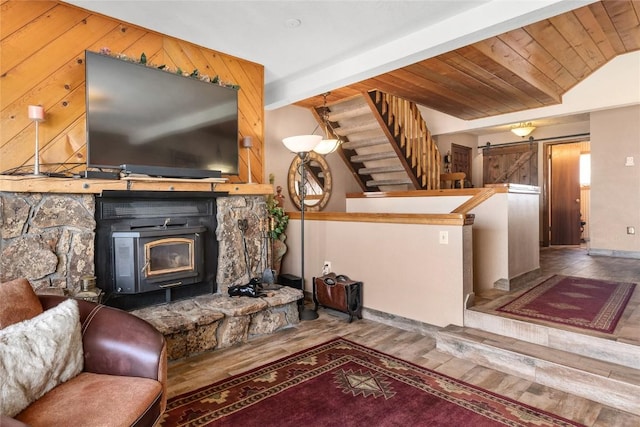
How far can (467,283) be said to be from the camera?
3.19m

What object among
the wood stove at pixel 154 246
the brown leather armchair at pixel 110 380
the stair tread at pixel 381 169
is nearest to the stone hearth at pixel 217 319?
the wood stove at pixel 154 246

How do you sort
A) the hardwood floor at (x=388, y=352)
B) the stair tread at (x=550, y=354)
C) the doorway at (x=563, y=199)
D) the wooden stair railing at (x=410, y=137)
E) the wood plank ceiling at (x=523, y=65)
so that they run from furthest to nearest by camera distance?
the doorway at (x=563, y=199)
the wooden stair railing at (x=410, y=137)
the wood plank ceiling at (x=523, y=65)
the stair tread at (x=550, y=354)
the hardwood floor at (x=388, y=352)

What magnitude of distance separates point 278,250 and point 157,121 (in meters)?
2.22

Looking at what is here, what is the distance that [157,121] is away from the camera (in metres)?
3.04

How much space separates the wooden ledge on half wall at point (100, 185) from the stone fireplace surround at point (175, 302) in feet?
0.28

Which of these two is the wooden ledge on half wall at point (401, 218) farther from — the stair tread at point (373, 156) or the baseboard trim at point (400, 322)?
the stair tread at point (373, 156)

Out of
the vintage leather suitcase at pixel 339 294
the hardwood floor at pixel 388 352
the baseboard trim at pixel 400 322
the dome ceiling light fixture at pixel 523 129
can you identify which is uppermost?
the dome ceiling light fixture at pixel 523 129

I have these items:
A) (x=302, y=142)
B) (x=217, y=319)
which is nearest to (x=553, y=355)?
(x=217, y=319)

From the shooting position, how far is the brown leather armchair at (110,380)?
1.37m

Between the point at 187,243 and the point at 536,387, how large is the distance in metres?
2.90

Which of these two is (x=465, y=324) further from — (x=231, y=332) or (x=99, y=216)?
(x=99, y=216)

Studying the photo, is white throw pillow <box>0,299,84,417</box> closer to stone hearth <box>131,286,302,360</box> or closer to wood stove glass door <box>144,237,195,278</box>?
stone hearth <box>131,286,302,360</box>

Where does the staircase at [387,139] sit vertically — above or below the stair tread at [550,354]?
above

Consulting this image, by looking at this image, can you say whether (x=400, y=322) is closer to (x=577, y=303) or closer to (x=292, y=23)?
(x=577, y=303)
